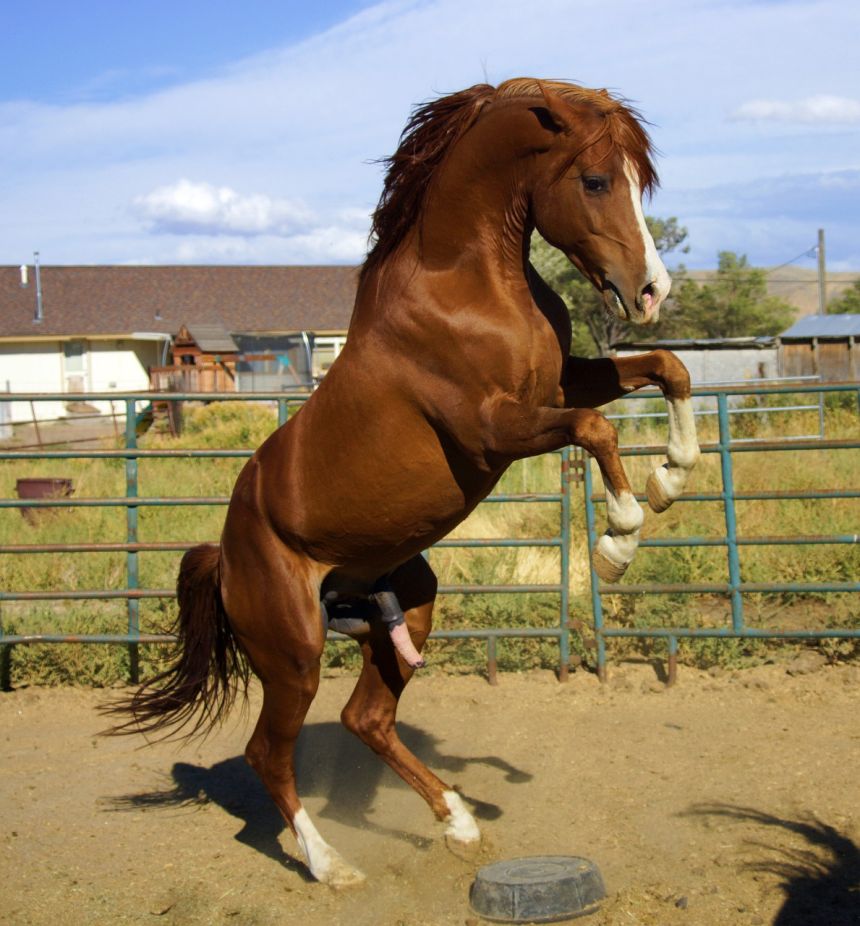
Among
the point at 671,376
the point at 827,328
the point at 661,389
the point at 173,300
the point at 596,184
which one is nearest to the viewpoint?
the point at 596,184

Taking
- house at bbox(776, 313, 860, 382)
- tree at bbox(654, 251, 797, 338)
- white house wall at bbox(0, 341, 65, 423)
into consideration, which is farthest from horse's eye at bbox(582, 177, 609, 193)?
white house wall at bbox(0, 341, 65, 423)

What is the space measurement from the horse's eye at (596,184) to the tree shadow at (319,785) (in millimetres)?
2607

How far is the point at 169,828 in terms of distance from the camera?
4703 millimetres

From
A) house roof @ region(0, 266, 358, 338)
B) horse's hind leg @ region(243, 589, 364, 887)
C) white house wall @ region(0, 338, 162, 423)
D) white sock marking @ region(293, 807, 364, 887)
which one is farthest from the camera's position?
house roof @ region(0, 266, 358, 338)

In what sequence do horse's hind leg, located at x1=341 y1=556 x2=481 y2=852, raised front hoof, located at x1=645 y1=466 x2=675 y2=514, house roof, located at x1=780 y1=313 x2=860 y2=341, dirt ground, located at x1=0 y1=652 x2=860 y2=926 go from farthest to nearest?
house roof, located at x1=780 y1=313 x2=860 y2=341 < horse's hind leg, located at x1=341 y1=556 x2=481 y2=852 < dirt ground, located at x1=0 y1=652 x2=860 y2=926 < raised front hoof, located at x1=645 y1=466 x2=675 y2=514

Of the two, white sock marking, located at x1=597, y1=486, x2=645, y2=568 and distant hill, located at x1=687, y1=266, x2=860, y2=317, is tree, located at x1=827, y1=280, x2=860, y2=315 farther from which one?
distant hill, located at x1=687, y1=266, x2=860, y2=317

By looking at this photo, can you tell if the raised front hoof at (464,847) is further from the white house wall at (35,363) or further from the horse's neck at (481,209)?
the white house wall at (35,363)

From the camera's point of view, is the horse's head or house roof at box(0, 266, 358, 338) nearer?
the horse's head

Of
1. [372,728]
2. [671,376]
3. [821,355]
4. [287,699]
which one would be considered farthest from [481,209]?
[821,355]

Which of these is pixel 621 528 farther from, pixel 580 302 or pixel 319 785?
pixel 580 302

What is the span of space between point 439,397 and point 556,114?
94 cm

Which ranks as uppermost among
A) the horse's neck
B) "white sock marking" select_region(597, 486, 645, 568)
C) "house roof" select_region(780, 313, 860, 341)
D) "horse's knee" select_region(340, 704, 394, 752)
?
"house roof" select_region(780, 313, 860, 341)

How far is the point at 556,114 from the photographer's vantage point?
11.0ft

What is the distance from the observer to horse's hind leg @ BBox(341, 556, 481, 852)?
14.8ft
